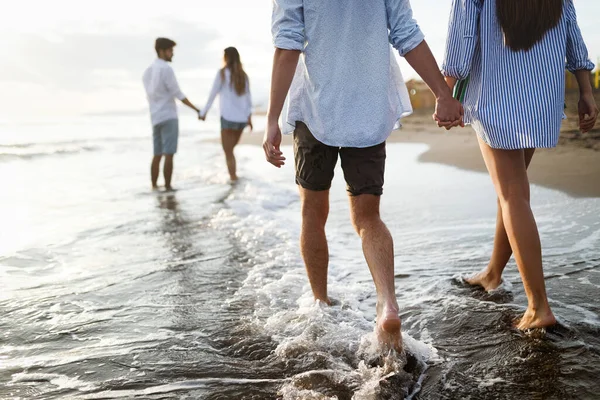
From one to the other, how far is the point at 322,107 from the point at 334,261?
6.50ft

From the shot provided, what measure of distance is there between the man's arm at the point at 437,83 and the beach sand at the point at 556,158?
4.12ft

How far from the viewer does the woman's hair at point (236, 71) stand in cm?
906

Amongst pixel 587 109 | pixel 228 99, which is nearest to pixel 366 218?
pixel 587 109

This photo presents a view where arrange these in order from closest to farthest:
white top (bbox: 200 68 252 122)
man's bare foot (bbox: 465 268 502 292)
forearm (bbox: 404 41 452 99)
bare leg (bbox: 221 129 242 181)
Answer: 1. forearm (bbox: 404 41 452 99)
2. man's bare foot (bbox: 465 268 502 292)
3. white top (bbox: 200 68 252 122)
4. bare leg (bbox: 221 129 242 181)

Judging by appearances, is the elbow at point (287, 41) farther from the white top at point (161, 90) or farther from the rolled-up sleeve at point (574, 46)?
the white top at point (161, 90)

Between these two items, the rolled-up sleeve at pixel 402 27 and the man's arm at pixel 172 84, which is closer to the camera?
the rolled-up sleeve at pixel 402 27

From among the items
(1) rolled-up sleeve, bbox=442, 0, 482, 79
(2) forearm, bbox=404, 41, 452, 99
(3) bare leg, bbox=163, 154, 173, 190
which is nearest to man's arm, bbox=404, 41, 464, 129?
(2) forearm, bbox=404, 41, 452, 99

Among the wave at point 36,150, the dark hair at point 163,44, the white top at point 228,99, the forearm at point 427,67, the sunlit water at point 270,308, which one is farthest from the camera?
the wave at point 36,150

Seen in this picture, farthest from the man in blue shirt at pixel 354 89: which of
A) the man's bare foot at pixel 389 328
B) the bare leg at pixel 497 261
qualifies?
the bare leg at pixel 497 261

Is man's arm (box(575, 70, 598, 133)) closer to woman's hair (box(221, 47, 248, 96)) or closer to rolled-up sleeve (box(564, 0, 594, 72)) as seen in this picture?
rolled-up sleeve (box(564, 0, 594, 72))

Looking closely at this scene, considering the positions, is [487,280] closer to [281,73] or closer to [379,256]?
[379,256]

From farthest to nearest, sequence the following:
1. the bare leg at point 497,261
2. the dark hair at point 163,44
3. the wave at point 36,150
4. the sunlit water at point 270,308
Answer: the wave at point 36,150, the dark hair at point 163,44, the bare leg at point 497,261, the sunlit water at point 270,308

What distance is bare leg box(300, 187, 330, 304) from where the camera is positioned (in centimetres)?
288

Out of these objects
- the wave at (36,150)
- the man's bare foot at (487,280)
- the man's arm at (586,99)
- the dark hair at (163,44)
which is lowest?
the wave at (36,150)
